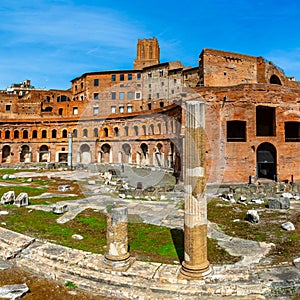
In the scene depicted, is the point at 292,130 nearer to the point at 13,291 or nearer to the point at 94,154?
the point at 13,291

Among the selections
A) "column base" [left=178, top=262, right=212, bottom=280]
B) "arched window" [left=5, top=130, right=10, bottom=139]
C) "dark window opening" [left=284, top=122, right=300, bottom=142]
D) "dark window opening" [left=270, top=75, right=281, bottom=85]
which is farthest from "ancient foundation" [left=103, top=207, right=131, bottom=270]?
"arched window" [left=5, top=130, right=10, bottom=139]

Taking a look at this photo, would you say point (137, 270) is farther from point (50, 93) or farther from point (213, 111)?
point (50, 93)

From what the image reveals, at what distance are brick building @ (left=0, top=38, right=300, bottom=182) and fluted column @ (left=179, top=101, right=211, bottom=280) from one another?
1266cm

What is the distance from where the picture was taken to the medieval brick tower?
51.3m

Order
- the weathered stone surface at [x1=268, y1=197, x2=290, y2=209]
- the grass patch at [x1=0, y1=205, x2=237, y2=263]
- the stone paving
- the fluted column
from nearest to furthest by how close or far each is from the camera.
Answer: the stone paving → the fluted column → the grass patch at [x1=0, y1=205, x2=237, y2=263] → the weathered stone surface at [x1=268, y1=197, x2=290, y2=209]

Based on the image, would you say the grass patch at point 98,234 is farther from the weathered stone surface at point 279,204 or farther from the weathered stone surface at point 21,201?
the weathered stone surface at point 279,204

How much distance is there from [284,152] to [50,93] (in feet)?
141

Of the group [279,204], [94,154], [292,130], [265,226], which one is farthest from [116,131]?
[265,226]

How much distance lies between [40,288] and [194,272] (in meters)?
3.31

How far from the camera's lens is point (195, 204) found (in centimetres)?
616

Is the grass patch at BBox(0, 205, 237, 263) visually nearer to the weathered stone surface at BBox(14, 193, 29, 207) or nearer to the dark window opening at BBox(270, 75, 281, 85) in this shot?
the weathered stone surface at BBox(14, 193, 29, 207)

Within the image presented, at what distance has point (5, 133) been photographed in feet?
141

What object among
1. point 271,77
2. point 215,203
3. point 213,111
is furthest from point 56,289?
point 271,77

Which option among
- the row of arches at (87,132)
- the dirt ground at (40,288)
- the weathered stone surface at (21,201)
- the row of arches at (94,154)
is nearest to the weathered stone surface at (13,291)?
the dirt ground at (40,288)
